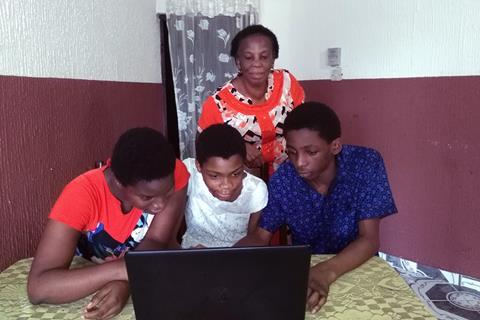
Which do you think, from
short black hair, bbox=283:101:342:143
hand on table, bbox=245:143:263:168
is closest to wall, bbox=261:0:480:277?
hand on table, bbox=245:143:263:168

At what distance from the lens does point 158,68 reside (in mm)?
3307

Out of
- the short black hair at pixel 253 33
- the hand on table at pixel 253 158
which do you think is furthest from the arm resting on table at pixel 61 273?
the short black hair at pixel 253 33

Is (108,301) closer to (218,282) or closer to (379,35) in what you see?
Result: (218,282)

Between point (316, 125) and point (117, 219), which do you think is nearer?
point (117, 219)

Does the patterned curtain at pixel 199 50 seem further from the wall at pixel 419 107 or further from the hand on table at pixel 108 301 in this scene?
the hand on table at pixel 108 301

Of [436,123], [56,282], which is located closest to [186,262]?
[56,282]

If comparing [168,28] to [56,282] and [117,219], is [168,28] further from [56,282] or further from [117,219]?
[56,282]

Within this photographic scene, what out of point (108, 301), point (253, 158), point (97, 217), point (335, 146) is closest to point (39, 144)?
point (97, 217)

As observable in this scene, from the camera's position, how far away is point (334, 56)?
121 inches

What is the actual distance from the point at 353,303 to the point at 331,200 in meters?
0.51

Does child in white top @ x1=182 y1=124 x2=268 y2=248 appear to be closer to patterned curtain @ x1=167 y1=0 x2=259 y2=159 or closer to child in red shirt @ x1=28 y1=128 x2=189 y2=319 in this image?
child in red shirt @ x1=28 y1=128 x2=189 y2=319

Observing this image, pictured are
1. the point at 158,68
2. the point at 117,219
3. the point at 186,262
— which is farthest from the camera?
the point at 158,68

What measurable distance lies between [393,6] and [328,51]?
1.97 feet

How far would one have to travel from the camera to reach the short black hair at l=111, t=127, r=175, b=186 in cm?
113
